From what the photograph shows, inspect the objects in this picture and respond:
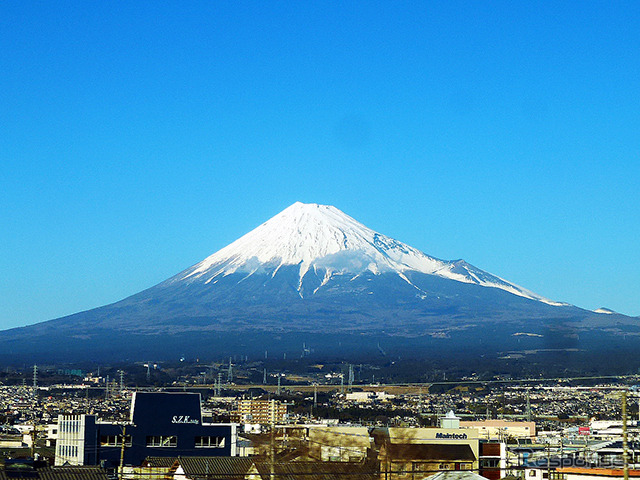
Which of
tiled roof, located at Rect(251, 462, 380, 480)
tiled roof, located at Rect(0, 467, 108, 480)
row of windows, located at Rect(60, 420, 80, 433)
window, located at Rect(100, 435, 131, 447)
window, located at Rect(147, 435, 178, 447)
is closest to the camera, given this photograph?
tiled roof, located at Rect(0, 467, 108, 480)

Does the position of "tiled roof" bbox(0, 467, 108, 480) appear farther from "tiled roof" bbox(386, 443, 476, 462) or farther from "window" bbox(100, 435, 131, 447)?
"window" bbox(100, 435, 131, 447)

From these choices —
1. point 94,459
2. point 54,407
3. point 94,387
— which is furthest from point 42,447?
point 94,387

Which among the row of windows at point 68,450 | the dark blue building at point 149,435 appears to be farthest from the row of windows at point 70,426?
the row of windows at point 68,450

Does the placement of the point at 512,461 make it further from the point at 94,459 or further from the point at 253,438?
the point at 253,438

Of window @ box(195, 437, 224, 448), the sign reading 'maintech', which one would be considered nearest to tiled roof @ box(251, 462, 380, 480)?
the sign reading 'maintech'

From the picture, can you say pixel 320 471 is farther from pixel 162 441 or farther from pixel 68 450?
pixel 162 441

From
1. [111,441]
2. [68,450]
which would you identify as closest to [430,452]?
[111,441]
